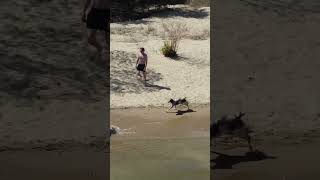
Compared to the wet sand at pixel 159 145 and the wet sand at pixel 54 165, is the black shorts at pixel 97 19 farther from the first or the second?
the wet sand at pixel 159 145

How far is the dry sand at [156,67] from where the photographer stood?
13.4 meters

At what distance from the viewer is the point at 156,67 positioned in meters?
15.2

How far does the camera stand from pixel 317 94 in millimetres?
8984

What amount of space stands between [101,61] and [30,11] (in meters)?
1.23

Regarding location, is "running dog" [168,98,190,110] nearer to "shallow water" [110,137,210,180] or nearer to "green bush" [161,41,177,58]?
"shallow water" [110,137,210,180]

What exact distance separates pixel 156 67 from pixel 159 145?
5713 millimetres

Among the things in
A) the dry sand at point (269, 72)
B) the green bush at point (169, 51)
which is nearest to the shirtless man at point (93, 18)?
the dry sand at point (269, 72)

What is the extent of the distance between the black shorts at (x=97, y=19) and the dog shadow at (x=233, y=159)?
8.12 ft

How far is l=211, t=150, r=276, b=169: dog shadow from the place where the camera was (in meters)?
7.84

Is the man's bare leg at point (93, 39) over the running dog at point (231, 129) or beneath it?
over

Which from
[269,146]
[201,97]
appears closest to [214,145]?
[269,146]

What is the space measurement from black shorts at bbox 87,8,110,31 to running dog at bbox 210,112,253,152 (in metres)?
2.19

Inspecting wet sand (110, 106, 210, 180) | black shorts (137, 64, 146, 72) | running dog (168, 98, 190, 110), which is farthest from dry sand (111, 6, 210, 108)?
wet sand (110, 106, 210, 180)

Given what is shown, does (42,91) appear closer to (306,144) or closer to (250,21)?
Answer: (250,21)
